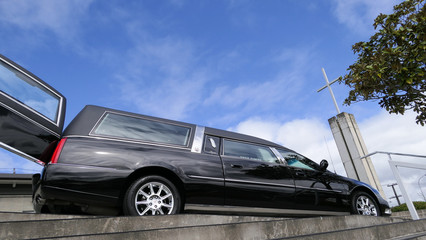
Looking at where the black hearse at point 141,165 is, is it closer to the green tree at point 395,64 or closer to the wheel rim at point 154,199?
the wheel rim at point 154,199

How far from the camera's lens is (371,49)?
7.38 m

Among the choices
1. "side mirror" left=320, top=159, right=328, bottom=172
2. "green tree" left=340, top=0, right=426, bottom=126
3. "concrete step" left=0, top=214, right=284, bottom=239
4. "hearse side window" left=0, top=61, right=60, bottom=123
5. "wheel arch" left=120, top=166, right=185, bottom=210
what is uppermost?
"green tree" left=340, top=0, right=426, bottom=126

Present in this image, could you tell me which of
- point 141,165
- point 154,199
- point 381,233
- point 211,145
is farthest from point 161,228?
point 381,233

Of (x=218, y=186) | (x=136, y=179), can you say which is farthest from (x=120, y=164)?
(x=218, y=186)

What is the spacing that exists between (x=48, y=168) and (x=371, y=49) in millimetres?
7791

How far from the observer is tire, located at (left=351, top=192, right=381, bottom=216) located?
4.95 m

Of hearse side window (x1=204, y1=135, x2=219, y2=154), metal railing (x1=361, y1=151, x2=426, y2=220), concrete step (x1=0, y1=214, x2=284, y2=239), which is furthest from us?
metal railing (x1=361, y1=151, x2=426, y2=220)

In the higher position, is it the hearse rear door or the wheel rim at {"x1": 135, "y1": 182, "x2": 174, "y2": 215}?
the hearse rear door

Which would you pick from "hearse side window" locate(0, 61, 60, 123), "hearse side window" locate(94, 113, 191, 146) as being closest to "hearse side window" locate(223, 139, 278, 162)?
"hearse side window" locate(94, 113, 191, 146)

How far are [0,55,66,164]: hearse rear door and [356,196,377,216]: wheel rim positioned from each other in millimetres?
4984

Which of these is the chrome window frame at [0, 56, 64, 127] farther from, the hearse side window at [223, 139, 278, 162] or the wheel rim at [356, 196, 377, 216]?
the wheel rim at [356, 196, 377, 216]

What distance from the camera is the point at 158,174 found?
141 inches

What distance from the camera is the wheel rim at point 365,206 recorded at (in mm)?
4991

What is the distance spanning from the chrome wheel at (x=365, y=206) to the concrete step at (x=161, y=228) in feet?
6.02
